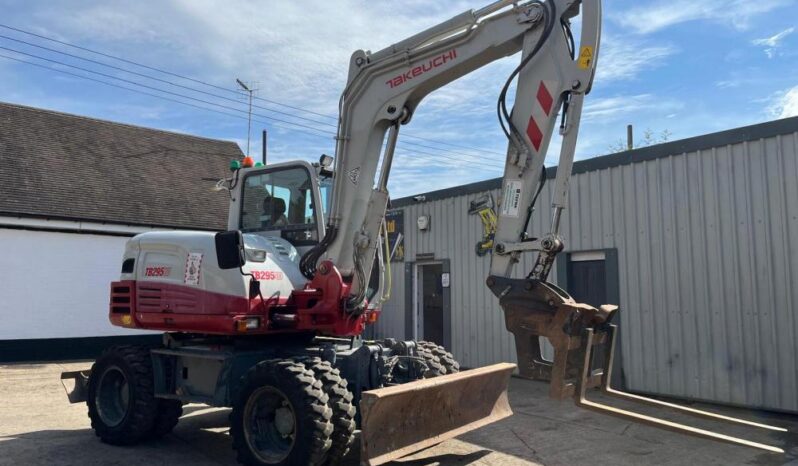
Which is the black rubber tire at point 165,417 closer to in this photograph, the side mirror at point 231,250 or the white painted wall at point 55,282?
the side mirror at point 231,250

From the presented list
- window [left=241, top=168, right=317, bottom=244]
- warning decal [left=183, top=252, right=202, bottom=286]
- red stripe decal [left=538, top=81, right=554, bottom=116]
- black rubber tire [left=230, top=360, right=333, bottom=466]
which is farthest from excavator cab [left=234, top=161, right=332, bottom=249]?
red stripe decal [left=538, top=81, right=554, bottom=116]

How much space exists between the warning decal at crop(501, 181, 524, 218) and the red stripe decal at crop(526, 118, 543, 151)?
365 mm

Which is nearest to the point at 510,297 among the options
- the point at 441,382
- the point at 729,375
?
the point at 441,382

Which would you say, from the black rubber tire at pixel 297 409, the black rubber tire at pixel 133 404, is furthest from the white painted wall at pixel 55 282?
the black rubber tire at pixel 297 409

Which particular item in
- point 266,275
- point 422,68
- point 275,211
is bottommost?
point 266,275

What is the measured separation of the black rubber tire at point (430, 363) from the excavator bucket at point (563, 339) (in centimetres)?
174

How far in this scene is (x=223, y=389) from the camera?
6398 mm

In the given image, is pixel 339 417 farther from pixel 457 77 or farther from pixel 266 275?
pixel 457 77

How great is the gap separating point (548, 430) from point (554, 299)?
11.1 feet

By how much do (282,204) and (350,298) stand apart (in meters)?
1.49

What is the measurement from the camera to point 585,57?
5.30 m

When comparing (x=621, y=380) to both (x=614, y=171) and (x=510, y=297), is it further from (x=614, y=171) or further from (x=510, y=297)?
(x=510, y=297)

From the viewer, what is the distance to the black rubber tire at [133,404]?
23.0ft

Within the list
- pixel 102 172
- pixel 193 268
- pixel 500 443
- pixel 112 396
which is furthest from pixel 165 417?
pixel 102 172
